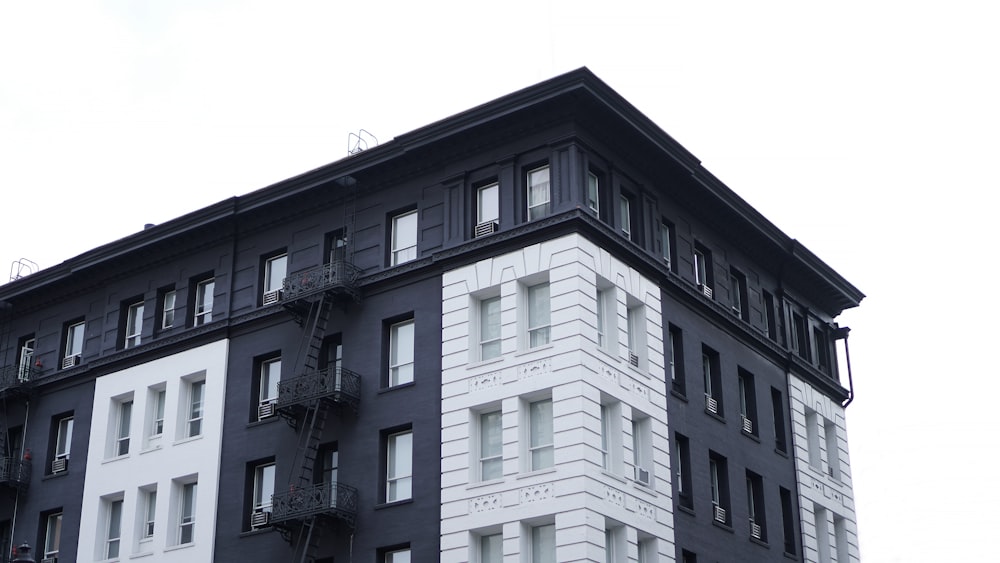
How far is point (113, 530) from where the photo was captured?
5647cm

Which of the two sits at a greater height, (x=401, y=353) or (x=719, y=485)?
(x=401, y=353)

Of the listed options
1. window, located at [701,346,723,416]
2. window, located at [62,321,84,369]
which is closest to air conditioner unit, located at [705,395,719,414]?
window, located at [701,346,723,416]

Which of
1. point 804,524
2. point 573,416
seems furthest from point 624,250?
point 804,524

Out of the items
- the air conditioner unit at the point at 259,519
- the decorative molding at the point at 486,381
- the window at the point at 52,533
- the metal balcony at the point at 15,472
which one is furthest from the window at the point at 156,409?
the decorative molding at the point at 486,381

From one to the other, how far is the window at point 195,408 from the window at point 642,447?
56.5ft

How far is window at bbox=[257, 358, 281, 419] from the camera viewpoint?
53.5 m

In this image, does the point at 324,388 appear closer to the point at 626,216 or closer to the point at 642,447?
the point at 642,447

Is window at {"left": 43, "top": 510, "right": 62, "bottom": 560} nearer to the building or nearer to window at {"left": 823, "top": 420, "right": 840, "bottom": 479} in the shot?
the building

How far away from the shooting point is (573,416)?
4528 centimetres

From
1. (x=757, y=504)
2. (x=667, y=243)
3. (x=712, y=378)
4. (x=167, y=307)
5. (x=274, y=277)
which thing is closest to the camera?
(x=667, y=243)

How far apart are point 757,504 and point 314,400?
17.9 m

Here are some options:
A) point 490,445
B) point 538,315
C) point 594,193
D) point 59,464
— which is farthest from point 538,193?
point 59,464

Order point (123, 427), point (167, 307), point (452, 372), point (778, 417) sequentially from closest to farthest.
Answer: point (452, 372)
point (123, 427)
point (167, 307)
point (778, 417)

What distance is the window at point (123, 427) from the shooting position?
189 feet
